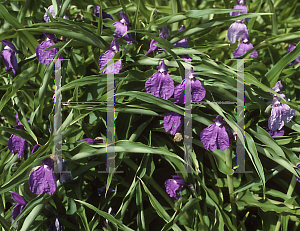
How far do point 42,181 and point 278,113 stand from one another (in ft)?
2.76

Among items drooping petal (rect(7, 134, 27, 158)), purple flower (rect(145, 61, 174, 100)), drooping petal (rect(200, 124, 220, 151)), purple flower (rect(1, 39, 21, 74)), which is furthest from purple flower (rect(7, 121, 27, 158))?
drooping petal (rect(200, 124, 220, 151))

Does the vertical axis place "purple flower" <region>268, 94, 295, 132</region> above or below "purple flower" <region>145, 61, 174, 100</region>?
below

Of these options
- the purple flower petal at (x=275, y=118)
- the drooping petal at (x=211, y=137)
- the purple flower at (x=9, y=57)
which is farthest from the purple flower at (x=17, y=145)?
the purple flower petal at (x=275, y=118)

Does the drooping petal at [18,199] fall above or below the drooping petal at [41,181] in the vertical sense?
below

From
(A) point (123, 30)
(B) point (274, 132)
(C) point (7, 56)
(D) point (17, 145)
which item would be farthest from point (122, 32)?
(B) point (274, 132)

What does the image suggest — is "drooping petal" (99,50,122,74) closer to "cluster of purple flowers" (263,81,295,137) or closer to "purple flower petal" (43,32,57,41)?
"purple flower petal" (43,32,57,41)

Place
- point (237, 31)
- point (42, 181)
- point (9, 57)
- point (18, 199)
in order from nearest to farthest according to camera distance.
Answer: point (42, 181)
point (18, 199)
point (9, 57)
point (237, 31)

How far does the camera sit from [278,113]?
97 centimetres

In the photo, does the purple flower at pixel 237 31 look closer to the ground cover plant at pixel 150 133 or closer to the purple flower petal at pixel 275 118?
the ground cover plant at pixel 150 133

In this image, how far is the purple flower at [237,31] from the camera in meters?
1.19

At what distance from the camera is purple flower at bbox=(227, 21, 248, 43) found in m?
1.19

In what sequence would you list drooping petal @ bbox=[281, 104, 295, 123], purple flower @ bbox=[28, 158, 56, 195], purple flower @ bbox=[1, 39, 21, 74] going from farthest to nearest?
purple flower @ bbox=[1, 39, 21, 74] < drooping petal @ bbox=[281, 104, 295, 123] < purple flower @ bbox=[28, 158, 56, 195]

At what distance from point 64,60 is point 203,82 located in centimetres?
56

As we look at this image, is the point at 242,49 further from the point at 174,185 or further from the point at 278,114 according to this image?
the point at 174,185
